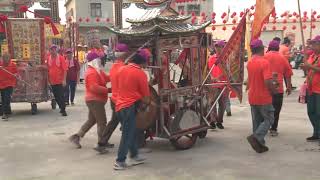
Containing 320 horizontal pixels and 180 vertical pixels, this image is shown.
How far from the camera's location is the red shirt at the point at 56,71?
1234cm

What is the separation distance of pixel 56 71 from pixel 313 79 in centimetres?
649

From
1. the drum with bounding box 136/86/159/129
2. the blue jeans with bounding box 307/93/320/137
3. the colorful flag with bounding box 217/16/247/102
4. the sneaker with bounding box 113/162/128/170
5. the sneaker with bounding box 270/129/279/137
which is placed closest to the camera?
the sneaker with bounding box 113/162/128/170

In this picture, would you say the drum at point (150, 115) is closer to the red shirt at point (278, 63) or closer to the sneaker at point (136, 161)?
the sneaker at point (136, 161)

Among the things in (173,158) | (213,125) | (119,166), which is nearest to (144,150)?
(173,158)

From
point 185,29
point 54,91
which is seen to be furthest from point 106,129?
point 54,91

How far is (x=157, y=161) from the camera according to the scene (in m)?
7.47

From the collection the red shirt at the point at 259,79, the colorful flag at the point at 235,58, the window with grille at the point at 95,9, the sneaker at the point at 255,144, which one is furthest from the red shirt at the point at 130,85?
the window with grille at the point at 95,9

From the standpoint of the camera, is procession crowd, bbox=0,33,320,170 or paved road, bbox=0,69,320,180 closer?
paved road, bbox=0,69,320,180

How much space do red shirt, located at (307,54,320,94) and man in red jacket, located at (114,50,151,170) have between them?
2.90m

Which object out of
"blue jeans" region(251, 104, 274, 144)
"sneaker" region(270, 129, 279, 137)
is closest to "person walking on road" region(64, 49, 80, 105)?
"sneaker" region(270, 129, 279, 137)

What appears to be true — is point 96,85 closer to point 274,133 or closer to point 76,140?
point 76,140

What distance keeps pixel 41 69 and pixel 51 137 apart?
135 inches

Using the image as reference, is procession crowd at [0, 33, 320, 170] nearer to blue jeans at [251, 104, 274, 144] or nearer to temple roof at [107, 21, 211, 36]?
blue jeans at [251, 104, 274, 144]

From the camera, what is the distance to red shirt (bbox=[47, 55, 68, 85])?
12.3 meters
